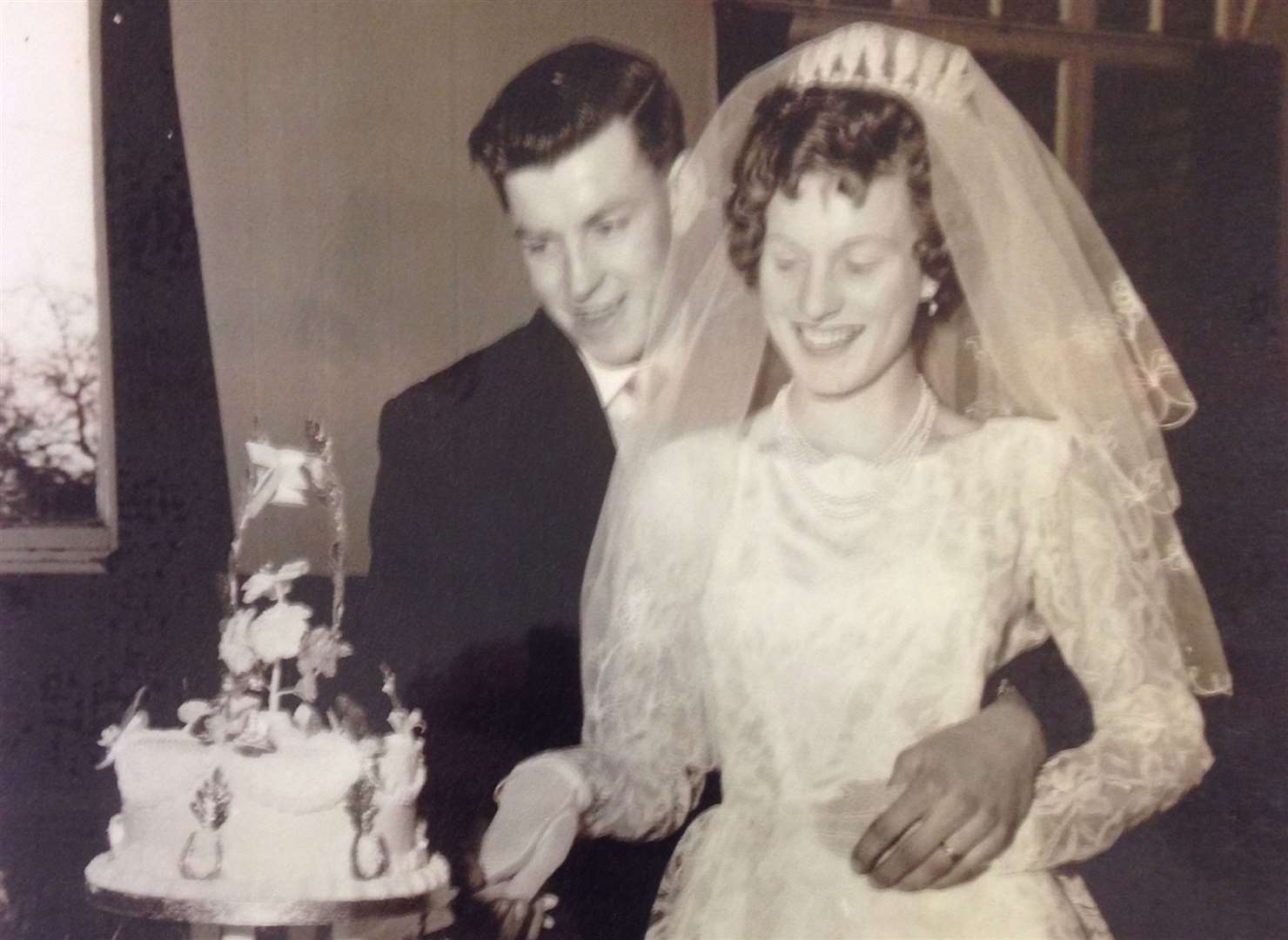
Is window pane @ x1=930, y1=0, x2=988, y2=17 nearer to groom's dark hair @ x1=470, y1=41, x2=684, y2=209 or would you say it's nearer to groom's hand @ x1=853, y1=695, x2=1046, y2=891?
groom's dark hair @ x1=470, y1=41, x2=684, y2=209

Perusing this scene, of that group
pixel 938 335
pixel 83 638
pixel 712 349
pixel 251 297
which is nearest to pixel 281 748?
pixel 83 638

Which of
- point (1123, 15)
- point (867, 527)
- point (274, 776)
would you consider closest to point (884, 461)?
point (867, 527)

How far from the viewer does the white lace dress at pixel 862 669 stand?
1.54 m

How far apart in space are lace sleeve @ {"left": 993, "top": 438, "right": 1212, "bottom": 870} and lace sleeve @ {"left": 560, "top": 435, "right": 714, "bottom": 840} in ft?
1.21

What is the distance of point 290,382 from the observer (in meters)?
1.71

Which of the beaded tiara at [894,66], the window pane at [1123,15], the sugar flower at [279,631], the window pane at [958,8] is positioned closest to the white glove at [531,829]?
the sugar flower at [279,631]

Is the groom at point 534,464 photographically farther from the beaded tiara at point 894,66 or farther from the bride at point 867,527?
the beaded tiara at point 894,66

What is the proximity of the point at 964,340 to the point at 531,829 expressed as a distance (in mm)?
745

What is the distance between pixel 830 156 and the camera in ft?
5.17

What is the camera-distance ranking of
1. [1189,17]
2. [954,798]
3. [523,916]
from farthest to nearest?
[1189,17], [523,916], [954,798]

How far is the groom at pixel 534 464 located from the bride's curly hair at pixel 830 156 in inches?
3.9

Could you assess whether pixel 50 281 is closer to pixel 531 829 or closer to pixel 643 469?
pixel 643 469

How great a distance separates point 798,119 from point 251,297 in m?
0.70

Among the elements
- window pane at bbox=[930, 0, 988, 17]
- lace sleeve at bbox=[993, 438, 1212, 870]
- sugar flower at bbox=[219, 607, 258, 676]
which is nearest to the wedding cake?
sugar flower at bbox=[219, 607, 258, 676]
